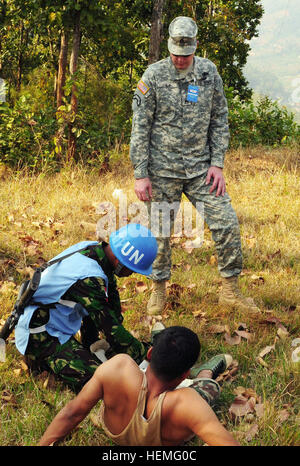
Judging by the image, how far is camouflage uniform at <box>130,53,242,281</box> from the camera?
3.83 metres

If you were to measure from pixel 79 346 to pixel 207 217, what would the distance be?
1.50 m

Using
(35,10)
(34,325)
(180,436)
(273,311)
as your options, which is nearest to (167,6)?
(35,10)

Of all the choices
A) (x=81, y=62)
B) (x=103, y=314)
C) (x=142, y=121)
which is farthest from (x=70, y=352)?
(x=81, y=62)

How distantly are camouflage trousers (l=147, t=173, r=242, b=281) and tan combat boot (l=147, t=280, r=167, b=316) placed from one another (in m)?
0.06

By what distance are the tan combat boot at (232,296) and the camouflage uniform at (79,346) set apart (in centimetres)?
114

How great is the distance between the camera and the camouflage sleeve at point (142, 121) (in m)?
3.81

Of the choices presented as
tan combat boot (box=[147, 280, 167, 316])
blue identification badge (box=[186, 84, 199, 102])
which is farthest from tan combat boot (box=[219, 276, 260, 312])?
blue identification badge (box=[186, 84, 199, 102])

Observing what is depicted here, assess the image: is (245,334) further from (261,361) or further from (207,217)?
(207,217)

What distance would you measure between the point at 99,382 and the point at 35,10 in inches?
268

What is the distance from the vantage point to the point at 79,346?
3100 mm

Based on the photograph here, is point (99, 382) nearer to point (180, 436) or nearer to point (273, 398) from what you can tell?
point (180, 436)

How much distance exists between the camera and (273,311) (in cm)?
395

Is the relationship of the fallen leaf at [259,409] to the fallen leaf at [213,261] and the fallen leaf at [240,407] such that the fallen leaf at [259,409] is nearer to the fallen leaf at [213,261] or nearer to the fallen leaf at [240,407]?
the fallen leaf at [240,407]

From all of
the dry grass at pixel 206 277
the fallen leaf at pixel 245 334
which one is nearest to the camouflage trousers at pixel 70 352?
the dry grass at pixel 206 277
